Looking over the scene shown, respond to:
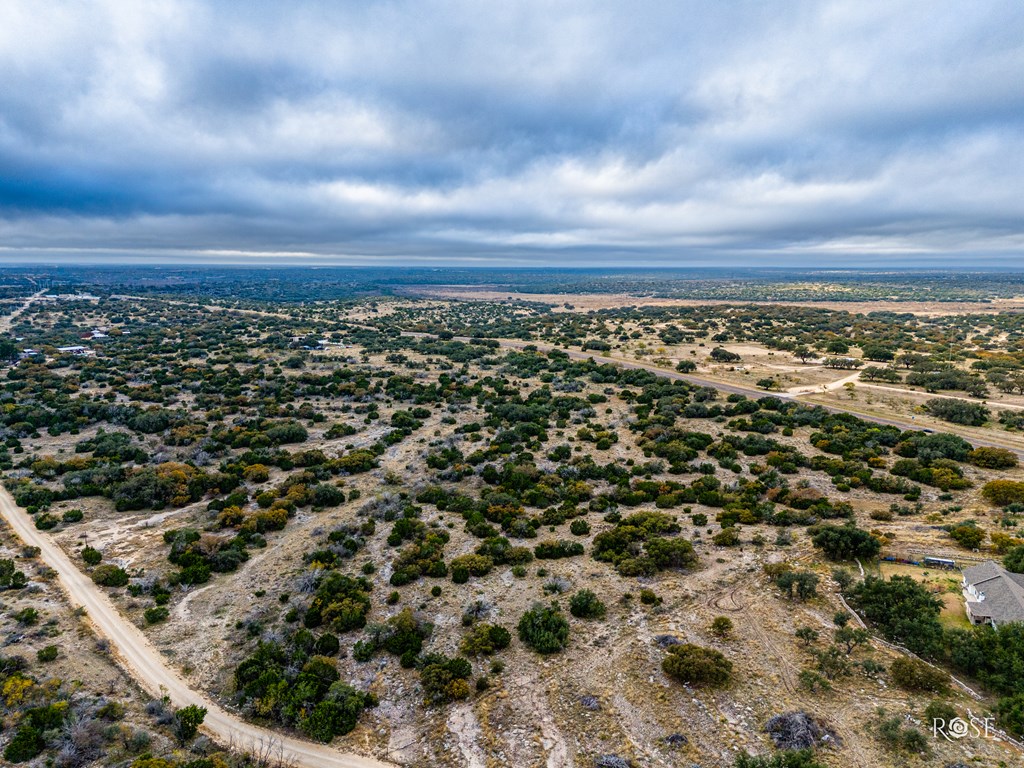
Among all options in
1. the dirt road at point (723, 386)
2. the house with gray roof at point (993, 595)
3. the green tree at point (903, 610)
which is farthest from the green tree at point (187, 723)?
the dirt road at point (723, 386)

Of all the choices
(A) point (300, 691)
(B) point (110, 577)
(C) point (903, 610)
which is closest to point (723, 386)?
(C) point (903, 610)

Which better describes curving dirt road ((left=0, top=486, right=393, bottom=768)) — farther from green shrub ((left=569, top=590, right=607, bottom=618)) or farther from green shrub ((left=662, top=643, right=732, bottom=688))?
green shrub ((left=662, top=643, right=732, bottom=688))

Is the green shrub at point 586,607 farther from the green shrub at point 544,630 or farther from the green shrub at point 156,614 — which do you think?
the green shrub at point 156,614

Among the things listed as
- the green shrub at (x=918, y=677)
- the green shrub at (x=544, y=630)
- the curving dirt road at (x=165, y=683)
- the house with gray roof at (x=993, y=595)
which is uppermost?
the house with gray roof at (x=993, y=595)

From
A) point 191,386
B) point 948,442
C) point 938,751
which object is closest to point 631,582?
point 938,751

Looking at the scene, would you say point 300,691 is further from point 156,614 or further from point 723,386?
point 723,386

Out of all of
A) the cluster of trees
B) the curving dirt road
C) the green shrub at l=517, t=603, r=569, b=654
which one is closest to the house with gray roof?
the green shrub at l=517, t=603, r=569, b=654
